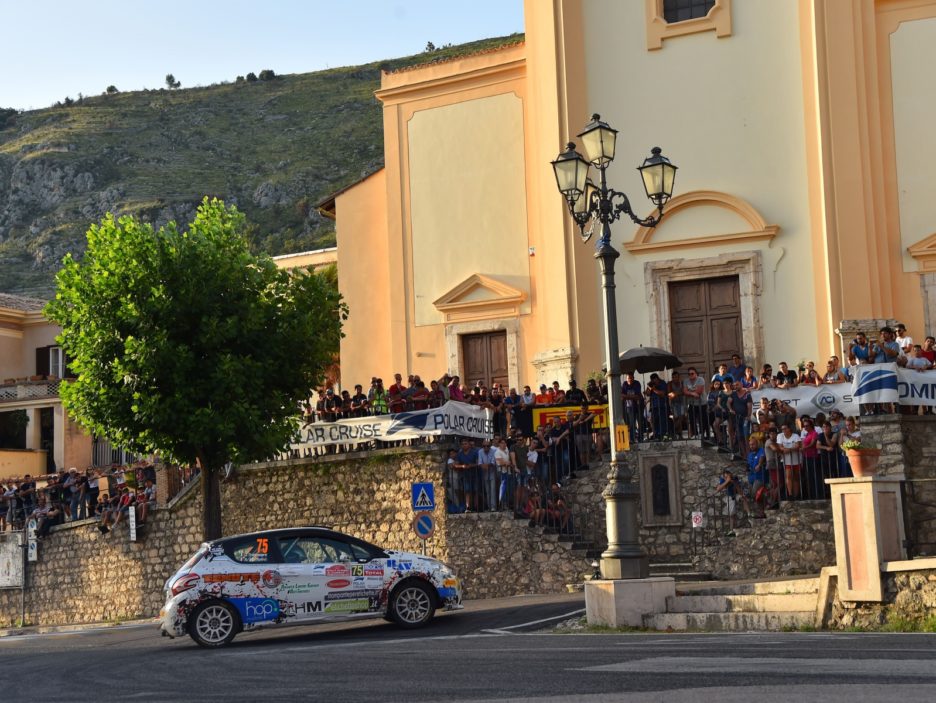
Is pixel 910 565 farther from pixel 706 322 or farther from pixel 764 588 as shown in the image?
pixel 706 322

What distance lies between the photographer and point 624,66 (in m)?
30.8

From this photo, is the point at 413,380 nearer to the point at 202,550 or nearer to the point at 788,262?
the point at 788,262

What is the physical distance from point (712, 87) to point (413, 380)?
895cm

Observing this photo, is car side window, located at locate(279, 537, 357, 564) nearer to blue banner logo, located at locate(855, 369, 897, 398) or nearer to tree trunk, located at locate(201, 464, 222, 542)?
blue banner logo, located at locate(855, 369, 897, 398)

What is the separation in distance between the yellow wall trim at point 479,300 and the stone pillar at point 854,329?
24.0 feet

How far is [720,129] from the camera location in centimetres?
2991

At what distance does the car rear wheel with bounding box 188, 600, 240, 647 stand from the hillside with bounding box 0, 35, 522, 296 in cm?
6363

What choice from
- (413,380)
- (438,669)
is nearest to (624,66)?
(413,380)

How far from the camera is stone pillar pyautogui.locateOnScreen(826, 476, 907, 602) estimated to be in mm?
15453

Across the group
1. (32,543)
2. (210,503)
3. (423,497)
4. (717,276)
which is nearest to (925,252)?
(717,276)

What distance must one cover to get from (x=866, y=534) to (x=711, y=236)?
48.7 ft

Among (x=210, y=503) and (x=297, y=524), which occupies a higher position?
(x=210, y=503)

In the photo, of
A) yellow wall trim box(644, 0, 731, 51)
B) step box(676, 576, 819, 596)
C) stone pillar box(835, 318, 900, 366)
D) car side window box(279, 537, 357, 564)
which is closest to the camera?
step box(676, 576, 819, 596)

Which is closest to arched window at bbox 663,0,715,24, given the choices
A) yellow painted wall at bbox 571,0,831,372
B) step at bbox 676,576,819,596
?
yellow painted wall at bbox 571,0,831,372
